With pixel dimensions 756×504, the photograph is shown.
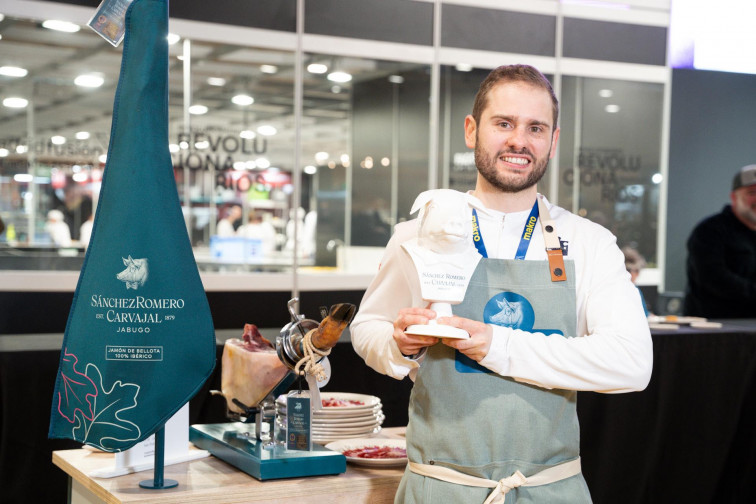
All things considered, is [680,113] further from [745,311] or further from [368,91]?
[745,311]

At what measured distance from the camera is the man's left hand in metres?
1.45

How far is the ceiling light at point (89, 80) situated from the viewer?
682 centimetres

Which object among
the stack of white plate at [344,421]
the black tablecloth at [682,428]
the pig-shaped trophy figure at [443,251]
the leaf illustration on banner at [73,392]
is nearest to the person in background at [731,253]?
the black tablecloth at [682,428]

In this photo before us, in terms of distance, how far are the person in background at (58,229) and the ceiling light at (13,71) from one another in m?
1.11

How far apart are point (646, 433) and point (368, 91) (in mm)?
Answer: 5132

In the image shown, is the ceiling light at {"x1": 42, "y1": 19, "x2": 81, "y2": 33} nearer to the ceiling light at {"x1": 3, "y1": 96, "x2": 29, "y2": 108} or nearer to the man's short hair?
the ceiling light at {"x1": 3, "y1": 96, "x2": 29, "y2": 108}

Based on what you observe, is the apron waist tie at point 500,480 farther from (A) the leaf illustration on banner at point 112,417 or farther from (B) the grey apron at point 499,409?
(A) the leaf illustration on banner at point 112,417

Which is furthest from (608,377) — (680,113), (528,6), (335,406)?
(680,113)

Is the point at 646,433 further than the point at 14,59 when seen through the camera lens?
No

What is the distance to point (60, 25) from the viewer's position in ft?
21.6

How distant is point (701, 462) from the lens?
3.60 meters

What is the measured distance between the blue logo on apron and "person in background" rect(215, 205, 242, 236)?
6.08 m

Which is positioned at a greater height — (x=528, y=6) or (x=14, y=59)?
(x=528, y=6)

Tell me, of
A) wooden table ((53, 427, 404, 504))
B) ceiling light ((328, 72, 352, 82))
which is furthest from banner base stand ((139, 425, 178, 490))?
ceiling light ((328, 72, 352, 82))
